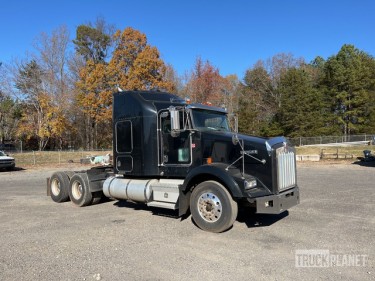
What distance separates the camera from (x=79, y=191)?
1022cm

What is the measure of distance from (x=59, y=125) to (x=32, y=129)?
17.3 feet

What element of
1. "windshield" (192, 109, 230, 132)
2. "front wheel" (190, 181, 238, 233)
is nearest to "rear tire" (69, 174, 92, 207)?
"front wheel" (190, 181, 238, 233)

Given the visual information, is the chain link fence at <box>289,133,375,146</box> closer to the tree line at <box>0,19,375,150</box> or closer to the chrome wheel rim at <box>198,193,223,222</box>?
the tree line at <box>0,19,375,150</box>

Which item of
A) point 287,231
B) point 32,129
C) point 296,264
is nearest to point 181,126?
point 287,231

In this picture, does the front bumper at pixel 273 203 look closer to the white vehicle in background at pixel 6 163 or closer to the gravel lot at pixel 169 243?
the gravel lot at pixel 169 243

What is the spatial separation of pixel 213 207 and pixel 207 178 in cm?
61

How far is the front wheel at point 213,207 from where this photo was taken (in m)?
6.61

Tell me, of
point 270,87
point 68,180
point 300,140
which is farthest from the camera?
point 270,87

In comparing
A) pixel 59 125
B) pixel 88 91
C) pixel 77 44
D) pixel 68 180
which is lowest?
pixel 68 180

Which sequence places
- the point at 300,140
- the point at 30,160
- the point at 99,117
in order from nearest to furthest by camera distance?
the point at 30,160 → the point at 99,117 → the point at 300,140

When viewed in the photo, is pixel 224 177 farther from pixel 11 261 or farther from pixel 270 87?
pixel 270 87

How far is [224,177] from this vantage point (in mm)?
6660

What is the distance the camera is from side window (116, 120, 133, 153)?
885cm

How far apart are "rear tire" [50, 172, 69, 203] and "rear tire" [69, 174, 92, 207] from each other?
266 millimetres
